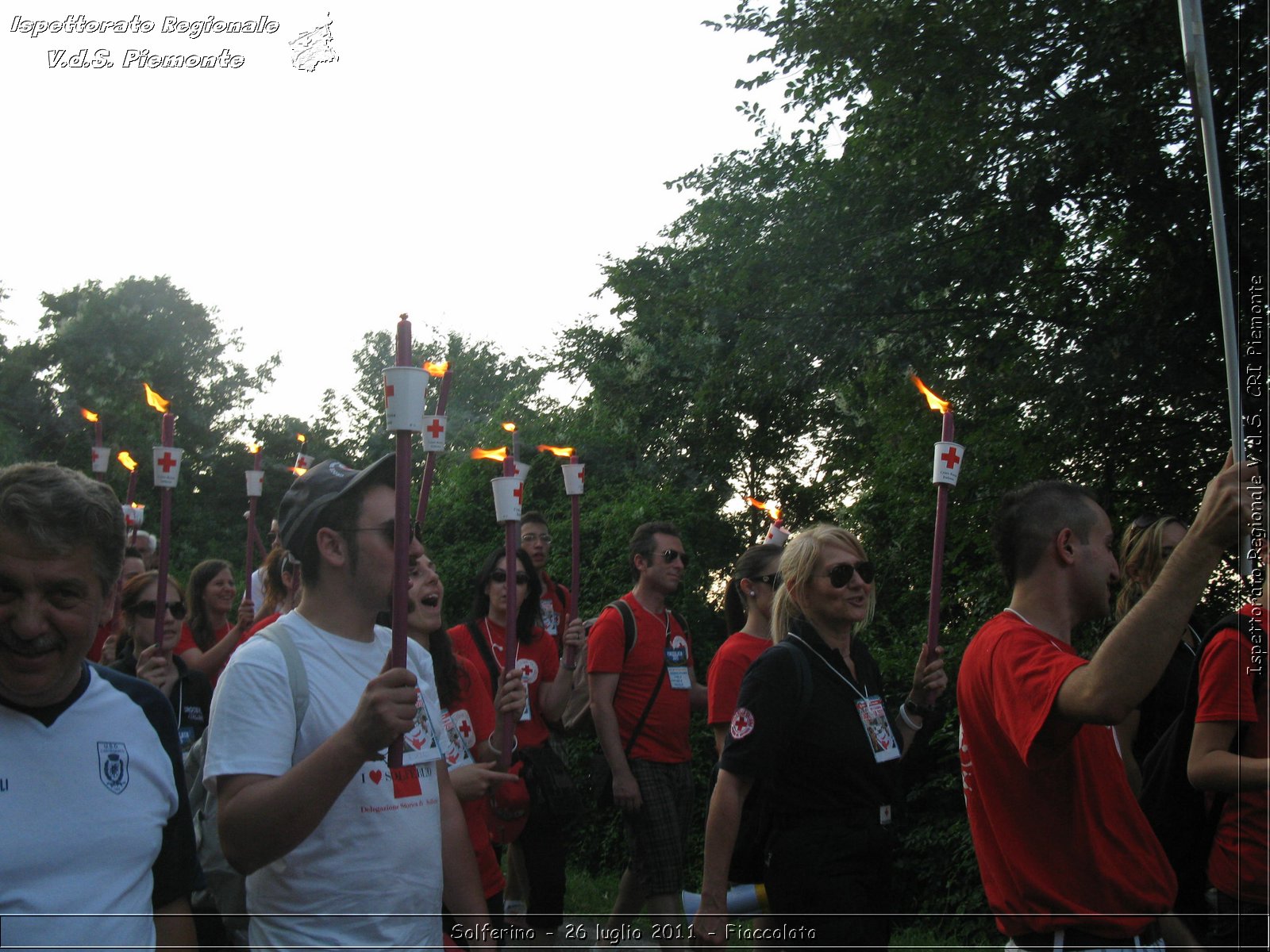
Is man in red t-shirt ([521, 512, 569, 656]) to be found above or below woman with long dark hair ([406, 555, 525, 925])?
above

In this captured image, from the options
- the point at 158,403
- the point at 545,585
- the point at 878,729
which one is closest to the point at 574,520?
the point at 545,585

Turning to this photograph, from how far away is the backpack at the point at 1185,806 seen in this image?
356 centimetres

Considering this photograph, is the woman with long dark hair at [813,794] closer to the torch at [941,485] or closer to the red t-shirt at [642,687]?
the torch at [941,485]

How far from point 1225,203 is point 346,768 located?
7299mm

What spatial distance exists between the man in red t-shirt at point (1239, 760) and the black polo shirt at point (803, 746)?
1.05 m

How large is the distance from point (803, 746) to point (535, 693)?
280cm

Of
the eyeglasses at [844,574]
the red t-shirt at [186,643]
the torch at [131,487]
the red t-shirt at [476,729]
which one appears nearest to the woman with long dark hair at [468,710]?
the red t-shirt at [476,729]

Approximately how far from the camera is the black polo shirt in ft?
13.1

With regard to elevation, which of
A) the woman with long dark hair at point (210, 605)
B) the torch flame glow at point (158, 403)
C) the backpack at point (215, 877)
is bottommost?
the backpack at point (215, 877)

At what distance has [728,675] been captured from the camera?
19.6ft

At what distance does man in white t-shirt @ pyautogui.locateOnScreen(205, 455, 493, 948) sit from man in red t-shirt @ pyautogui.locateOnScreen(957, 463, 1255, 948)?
1.45 metres

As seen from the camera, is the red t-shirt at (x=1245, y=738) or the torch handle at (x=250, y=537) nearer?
the red t-shirt at (x=1245, y=738)

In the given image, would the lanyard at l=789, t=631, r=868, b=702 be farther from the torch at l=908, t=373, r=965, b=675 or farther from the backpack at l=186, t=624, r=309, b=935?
the backpack at l=186, t=624, r=309, b=935

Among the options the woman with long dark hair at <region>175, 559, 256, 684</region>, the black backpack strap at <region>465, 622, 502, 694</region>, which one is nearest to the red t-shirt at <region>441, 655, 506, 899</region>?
the black backpack strap at <region>465, 622, 502, 694</region>
